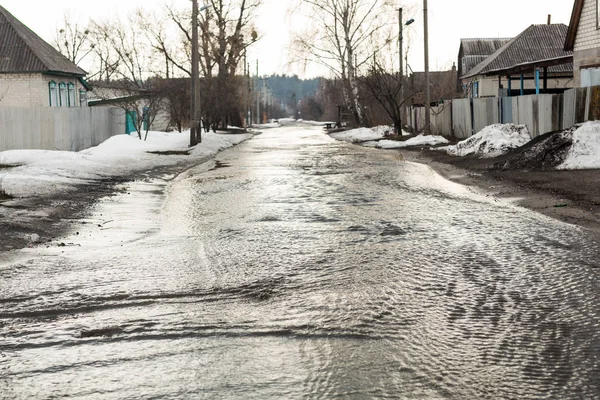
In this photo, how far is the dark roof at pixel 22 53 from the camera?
3806 cm

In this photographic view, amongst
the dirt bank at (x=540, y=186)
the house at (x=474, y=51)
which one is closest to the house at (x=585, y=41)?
the dirt bank at (x=540, y=186)

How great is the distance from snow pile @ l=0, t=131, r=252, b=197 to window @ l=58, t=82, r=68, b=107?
7.24 metres

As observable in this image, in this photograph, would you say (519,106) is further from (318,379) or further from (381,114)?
(381,114)

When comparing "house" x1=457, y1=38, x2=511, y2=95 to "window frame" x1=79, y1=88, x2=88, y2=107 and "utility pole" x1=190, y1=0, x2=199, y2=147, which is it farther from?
"utility pole" x1=190, y1=0, x2=199, y2=147

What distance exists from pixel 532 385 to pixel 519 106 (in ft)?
72.5

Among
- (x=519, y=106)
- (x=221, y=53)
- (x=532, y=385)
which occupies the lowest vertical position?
(x=532, y=385)

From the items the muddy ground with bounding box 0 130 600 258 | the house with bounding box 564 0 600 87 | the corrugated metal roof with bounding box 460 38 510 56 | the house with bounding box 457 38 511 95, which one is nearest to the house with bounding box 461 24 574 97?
the house with bounding box 457 38 511 95

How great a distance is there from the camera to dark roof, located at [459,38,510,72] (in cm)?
6675

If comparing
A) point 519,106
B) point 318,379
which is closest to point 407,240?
point 318,379

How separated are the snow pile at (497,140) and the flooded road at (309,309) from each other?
38.0ft

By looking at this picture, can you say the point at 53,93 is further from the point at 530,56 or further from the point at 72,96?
the point at 530,56

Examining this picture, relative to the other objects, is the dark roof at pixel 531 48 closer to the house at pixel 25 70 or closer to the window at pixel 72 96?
the window at pixel 72 96

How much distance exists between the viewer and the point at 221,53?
6088 centimetres

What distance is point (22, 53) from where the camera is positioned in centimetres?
3891
